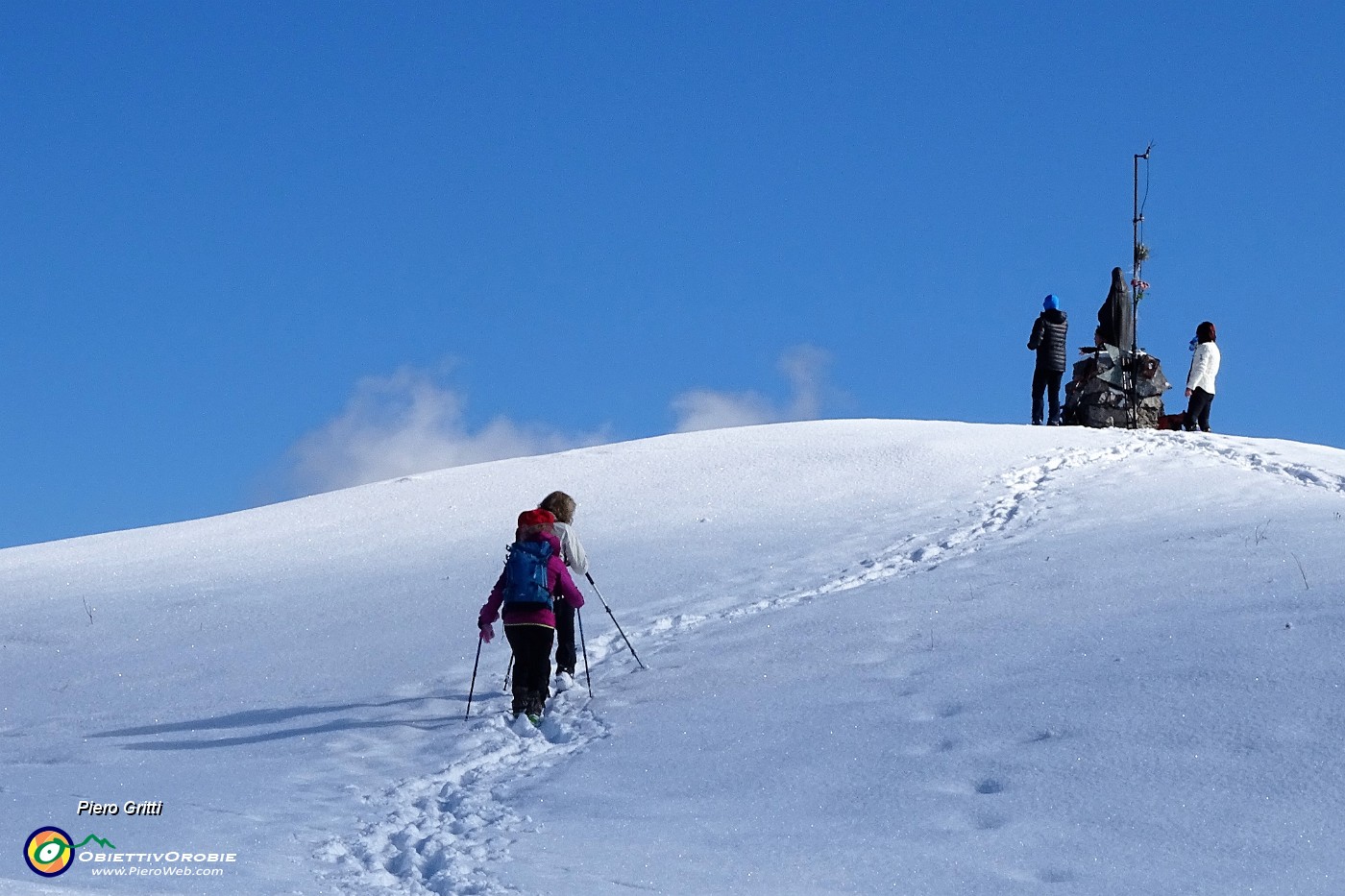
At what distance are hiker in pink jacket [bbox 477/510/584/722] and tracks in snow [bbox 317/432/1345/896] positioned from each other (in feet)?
0.62

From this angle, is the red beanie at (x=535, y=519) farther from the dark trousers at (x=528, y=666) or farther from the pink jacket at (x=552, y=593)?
the dark trousers at (x=528, y=666)

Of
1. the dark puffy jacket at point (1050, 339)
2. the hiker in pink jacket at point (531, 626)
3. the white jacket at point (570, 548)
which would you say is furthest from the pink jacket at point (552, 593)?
the dark puffy jacket at point (1050, 339)

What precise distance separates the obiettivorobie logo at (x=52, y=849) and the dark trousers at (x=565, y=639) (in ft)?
12.1

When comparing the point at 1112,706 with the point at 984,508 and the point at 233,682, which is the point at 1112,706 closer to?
the point at 233,682

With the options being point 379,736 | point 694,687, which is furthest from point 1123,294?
point 379,736

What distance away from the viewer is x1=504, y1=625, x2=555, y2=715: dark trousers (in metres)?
8.59

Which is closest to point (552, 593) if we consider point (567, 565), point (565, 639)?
point (567, 565)

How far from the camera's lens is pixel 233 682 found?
10188 mm

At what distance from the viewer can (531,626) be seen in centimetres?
866

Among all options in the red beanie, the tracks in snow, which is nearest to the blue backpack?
the red beanie

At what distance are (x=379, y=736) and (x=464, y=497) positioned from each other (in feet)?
29.2

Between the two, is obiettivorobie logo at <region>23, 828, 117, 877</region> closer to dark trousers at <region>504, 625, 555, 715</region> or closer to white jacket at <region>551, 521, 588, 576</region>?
dark trousers at <region>504, 625, 555, 715</region>

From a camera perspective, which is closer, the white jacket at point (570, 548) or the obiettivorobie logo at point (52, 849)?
the obiettivorobie logo at point (52, 849)

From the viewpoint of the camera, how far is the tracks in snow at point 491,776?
19.1ft
